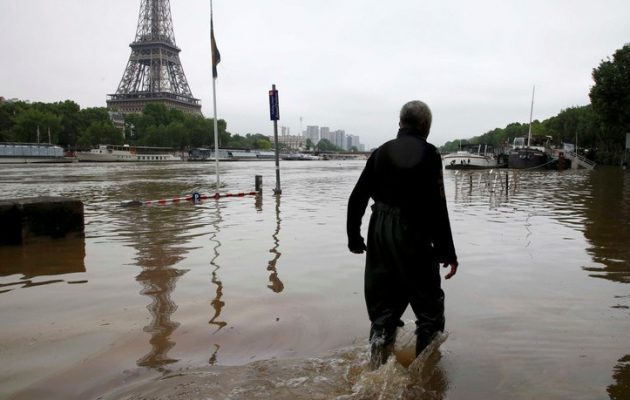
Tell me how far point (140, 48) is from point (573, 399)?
449 feet

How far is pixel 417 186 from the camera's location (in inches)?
124

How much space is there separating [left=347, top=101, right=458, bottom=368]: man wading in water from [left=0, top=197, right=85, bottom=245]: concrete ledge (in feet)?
21.5

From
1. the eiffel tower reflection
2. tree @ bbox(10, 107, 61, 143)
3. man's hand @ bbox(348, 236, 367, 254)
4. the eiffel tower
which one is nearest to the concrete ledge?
the eiffel tower reflection

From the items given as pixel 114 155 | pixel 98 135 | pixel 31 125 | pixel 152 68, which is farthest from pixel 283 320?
pixel 152 68

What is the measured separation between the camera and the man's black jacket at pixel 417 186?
3146mm

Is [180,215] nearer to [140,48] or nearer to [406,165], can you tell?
[406,165]

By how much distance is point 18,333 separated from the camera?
4.16 meters

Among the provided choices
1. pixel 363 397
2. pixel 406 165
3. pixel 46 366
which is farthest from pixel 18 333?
pixel 406 165

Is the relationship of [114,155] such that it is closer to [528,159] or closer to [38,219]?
[528,159]

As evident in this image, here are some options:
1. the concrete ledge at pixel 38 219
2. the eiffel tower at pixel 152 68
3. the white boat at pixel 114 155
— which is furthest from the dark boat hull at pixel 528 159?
the eiffel tower at pixel 152 68

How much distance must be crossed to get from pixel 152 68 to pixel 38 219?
130308mm

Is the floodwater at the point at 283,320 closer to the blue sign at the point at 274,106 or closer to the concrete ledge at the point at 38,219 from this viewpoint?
the concrete ledge at the point at 38,219

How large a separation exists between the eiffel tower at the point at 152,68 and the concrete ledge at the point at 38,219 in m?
124

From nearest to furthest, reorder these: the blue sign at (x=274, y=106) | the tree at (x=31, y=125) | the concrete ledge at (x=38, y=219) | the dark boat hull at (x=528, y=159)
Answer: the concrete ledge at (x=38, y=219) < the blue sign at (x=274, y=106) < the dark boat hull at (x=528, y=159) < the tree at (x=31, y=125)
